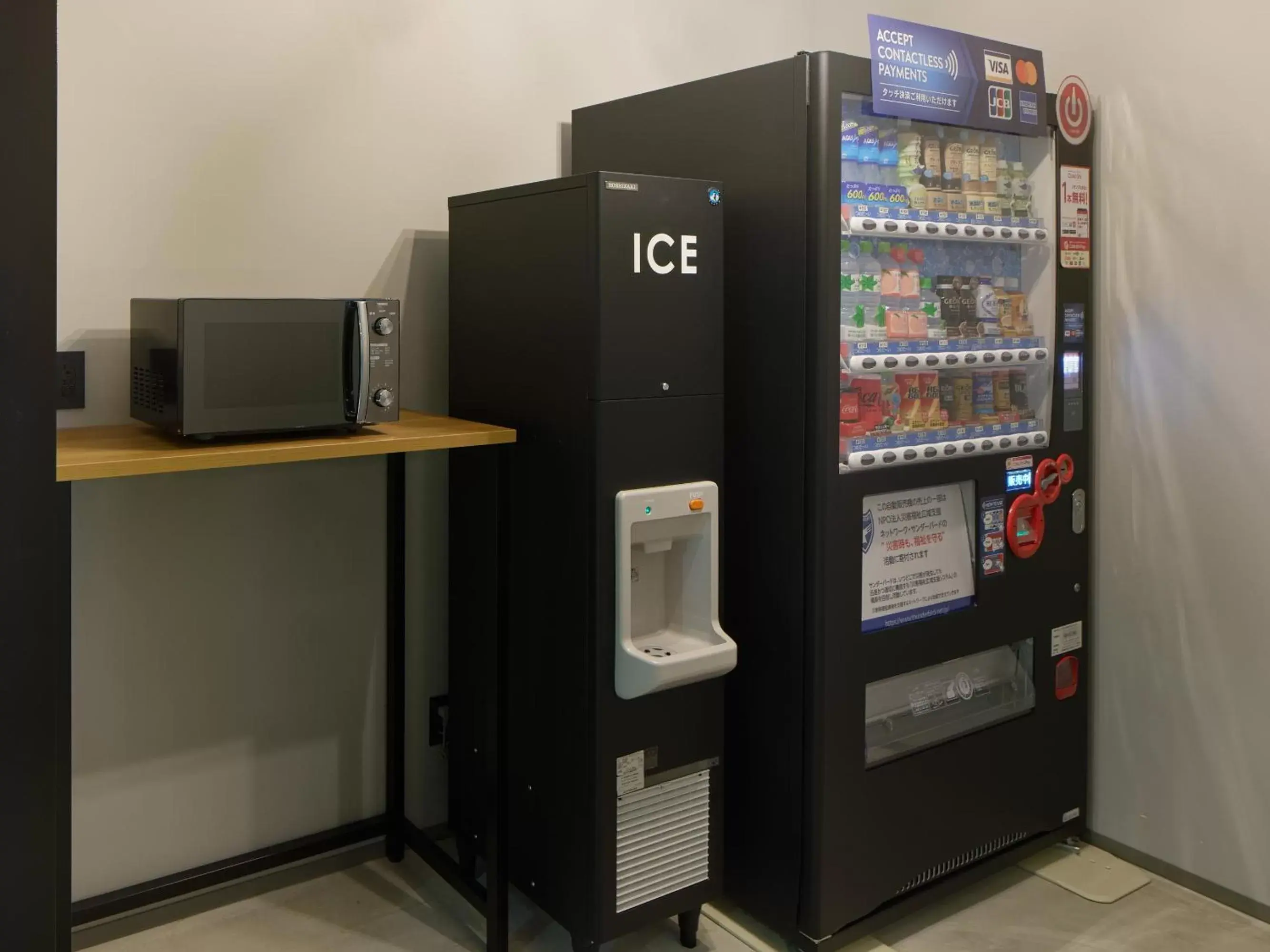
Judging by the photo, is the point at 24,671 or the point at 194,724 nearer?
the point at 24,671

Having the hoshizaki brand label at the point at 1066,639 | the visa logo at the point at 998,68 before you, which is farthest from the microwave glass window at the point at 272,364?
the hoshizaki brand label at the point at 1066,639

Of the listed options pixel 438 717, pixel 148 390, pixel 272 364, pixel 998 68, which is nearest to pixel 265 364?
pixel 272 364

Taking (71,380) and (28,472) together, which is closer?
(28,472)

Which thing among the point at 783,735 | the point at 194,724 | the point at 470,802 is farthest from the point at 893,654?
the point at 194,724

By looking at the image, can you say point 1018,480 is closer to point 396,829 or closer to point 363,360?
point 363,360

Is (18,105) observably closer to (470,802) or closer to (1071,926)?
(470,802)

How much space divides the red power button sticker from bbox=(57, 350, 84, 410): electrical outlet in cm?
229

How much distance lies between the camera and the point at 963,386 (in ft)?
8.65

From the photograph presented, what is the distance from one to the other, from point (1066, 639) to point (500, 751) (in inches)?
58.2

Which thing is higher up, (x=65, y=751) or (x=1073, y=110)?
(x=1073, y=110)

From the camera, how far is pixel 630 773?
2258 millimetres

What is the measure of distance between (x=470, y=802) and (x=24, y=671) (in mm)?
1907

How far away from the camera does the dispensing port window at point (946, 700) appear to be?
254 centimetres

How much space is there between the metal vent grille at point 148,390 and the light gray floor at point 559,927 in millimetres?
1182
